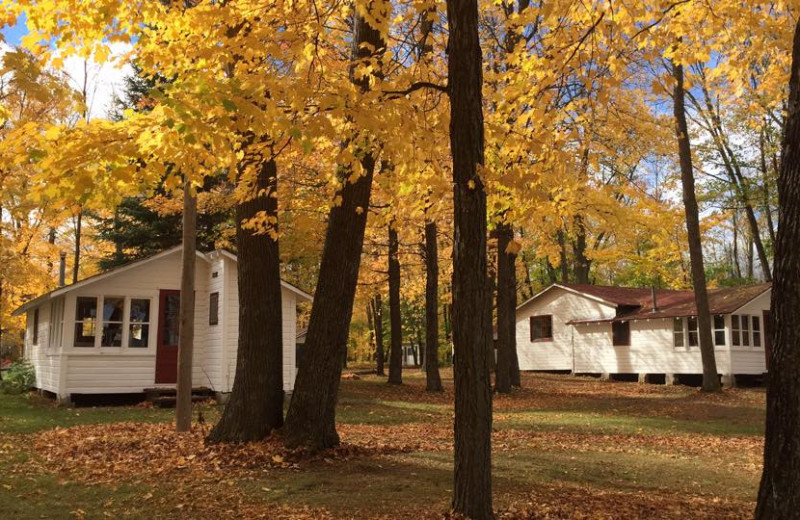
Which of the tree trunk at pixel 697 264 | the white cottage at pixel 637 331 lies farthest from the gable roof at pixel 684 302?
the tree trunk at pixel 697 264

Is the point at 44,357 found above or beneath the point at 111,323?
beneath

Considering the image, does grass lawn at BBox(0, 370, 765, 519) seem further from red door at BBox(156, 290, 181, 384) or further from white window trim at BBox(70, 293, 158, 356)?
red door at BBox(156, 290, 181, 384)

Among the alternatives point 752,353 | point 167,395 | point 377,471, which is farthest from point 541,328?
point 377,471

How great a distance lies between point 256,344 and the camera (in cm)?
848

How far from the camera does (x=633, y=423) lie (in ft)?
41.7

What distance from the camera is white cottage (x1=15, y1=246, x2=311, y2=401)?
643 inches

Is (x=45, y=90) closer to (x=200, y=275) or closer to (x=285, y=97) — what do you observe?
(x=285, y=97)

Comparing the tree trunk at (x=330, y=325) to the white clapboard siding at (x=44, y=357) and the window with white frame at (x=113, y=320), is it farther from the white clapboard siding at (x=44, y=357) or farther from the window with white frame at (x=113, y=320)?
the white clapboard siding at (x=44, y=357)

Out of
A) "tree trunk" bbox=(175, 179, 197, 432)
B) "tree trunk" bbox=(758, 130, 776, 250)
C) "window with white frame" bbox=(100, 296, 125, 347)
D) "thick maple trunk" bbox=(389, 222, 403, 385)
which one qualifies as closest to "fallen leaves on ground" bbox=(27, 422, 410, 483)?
"tree trunk" bbox=(175, 179, 197, 432)

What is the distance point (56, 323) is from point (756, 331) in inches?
919

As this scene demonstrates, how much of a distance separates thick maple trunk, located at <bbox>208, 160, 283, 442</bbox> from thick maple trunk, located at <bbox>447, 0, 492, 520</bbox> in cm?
378

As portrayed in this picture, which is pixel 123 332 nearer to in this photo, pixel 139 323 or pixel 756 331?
pixel 139 323

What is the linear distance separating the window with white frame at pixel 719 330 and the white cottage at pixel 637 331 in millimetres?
37

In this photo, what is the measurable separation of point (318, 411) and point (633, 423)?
736 cm
